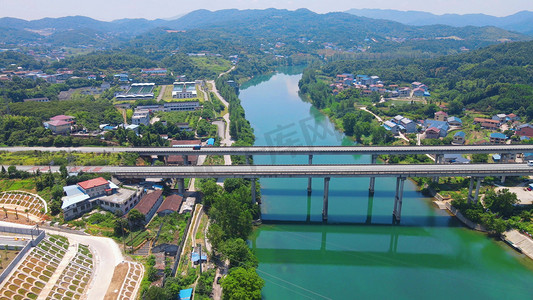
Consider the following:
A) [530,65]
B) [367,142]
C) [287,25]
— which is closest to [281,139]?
[367,142]

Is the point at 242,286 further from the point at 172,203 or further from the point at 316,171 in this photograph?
the point at 316,171

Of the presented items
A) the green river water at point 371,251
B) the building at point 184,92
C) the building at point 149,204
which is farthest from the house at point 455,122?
the building at point 184,92

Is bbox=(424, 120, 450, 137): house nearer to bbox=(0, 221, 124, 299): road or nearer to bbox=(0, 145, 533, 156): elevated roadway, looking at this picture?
→ bbox=(0, 145, 533, 156): elevated roadway

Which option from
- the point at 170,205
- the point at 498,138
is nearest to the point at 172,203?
the point at 170,205

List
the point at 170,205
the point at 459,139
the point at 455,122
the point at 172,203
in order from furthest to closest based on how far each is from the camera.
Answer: the point at 455,122 → the point at 459,139 → the point at 172,203 → the point at 170,205

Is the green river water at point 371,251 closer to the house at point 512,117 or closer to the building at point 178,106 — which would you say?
the house at point 512,117

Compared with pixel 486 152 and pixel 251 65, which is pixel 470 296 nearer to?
pixel 486 152
